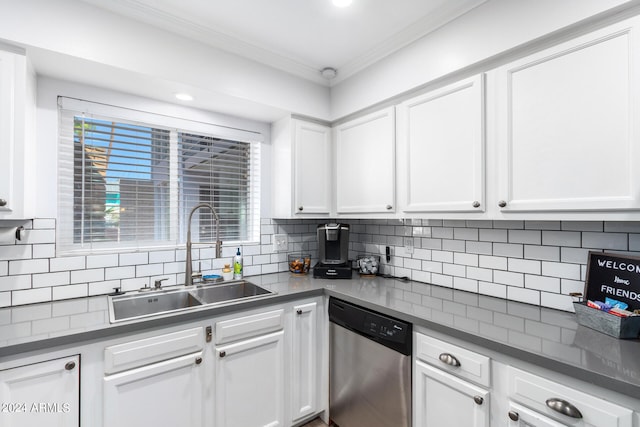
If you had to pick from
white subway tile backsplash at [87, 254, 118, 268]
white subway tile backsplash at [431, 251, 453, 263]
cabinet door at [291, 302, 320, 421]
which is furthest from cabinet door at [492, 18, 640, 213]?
white subway tile backsplash at [87, 254, 118, 268]

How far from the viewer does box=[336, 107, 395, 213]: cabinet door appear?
2.03m

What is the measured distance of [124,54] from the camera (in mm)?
1608

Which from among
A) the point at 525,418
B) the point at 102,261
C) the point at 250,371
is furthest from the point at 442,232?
the point at 102,261

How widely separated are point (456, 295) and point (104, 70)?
233 cm

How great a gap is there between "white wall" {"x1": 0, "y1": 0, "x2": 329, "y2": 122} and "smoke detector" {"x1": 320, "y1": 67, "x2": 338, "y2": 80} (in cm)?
33

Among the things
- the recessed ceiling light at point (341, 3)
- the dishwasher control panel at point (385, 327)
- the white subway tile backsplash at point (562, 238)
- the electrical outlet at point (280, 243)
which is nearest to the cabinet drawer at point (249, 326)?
the dishwasher control panel at point (385, 327)

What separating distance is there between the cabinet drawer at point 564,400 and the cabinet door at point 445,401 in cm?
15

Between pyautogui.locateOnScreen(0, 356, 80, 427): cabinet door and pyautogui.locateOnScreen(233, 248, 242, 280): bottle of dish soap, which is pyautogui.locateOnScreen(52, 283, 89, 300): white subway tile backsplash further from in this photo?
pyautogui.locateOnScreen(233, 248, 242, 280): bottle of dish soap

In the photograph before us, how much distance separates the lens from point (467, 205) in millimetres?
1612

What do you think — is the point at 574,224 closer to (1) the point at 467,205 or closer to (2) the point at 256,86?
(1) the point at 467,205

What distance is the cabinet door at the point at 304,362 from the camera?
1.90m

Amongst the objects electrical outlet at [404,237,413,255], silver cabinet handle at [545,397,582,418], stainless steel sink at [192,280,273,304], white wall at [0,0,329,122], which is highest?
white wall at [0,0,329,122]

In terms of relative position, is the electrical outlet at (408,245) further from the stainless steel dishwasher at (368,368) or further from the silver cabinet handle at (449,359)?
the silver cabinet handle at (449,359)

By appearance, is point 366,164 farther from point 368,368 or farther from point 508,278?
point 368,368
